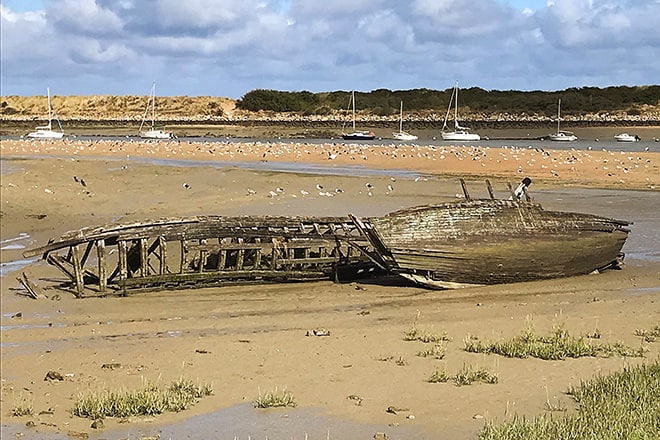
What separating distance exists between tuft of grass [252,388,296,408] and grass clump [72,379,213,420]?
570 millimetres

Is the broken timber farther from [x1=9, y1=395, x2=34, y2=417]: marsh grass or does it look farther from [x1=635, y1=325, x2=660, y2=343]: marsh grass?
[x1=9, y1=395, x2=34, y2=417]: marsh grass

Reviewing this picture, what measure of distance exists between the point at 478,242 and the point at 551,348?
4685mm

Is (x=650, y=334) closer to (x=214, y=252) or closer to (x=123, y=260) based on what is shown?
(x=214, y=252)

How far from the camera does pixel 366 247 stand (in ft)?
48.4

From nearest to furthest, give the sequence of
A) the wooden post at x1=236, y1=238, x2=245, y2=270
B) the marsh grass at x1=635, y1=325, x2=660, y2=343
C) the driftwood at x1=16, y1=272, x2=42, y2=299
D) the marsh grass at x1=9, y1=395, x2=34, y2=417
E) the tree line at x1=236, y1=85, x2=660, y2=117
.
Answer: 1. the marsh grass at x1=9, y1=395, x2=34, y2=417
2. the marsh grass at x1=635, y1=325, x2=660, y2=343
3. the driftwood at x1=16, y1=272, x2=42, y2=299
4. the wooden post at x1=236, y1=238, x2=245, y2=270
5. the tree line at x1=236, y1=85, x2=660, y2=117

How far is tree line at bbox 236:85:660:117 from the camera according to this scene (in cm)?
11788

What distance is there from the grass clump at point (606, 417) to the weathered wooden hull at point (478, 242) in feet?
19.5

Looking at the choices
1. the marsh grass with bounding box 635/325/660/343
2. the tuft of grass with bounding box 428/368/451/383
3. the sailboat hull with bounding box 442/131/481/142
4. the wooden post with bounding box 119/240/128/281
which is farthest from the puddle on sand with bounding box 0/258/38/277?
the sailboat hull with bounding box 442/131/481/142

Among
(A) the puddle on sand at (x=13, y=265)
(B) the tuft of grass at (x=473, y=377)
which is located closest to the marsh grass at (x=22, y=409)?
(B) the tuft of grass at (x=473, y=377)

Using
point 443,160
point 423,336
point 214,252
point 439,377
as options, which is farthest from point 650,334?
point 443,160

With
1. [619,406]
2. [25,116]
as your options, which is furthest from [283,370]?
[25,116]

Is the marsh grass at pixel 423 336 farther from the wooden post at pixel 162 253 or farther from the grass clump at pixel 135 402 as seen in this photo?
the wooden post at pixel 162 253

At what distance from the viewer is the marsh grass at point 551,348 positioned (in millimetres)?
9055

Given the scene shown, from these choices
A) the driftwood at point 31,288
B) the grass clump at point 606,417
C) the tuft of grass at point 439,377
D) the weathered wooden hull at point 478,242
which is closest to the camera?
the grass clump at point 606,417
